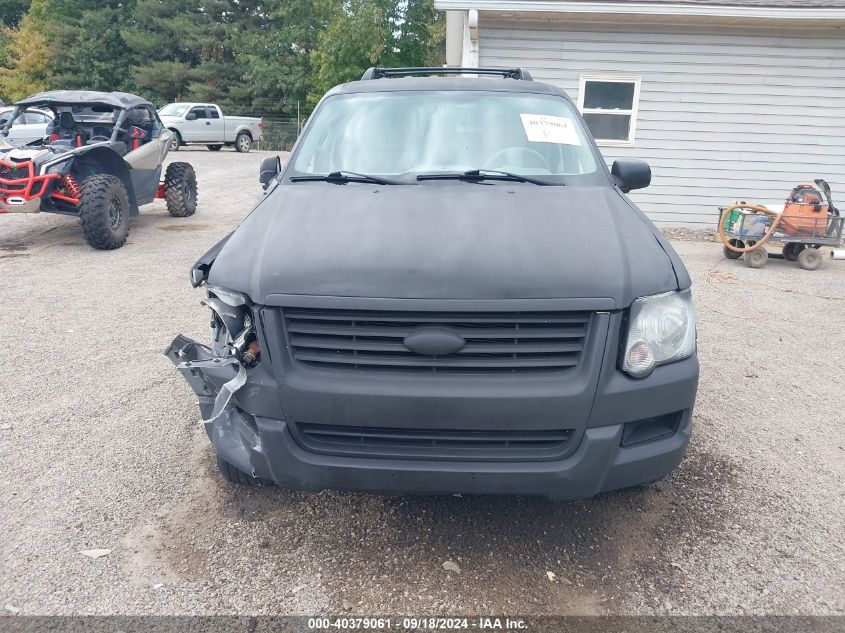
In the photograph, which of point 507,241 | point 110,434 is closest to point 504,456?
point 507,241

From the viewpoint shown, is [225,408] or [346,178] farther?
[346,178]

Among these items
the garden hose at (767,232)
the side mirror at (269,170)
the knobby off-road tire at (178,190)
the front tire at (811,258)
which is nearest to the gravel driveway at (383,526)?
the side mirror at (269,170)

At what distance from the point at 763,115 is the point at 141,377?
32.5 feet

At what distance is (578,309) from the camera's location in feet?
7.60

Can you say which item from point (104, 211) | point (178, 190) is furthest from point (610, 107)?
point (104, 211)

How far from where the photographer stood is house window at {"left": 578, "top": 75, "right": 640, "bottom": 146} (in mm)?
10289

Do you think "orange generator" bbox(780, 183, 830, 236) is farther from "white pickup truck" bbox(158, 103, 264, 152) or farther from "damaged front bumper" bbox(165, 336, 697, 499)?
"white pickup truck" bbox(158, 103, 264, 152)

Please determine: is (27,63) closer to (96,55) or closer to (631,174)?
(96,55)

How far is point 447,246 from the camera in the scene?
2553 millimetres

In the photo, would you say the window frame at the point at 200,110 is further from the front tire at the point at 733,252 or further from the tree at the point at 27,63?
the front tire at the point at 733,252

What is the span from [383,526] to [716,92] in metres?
9.76

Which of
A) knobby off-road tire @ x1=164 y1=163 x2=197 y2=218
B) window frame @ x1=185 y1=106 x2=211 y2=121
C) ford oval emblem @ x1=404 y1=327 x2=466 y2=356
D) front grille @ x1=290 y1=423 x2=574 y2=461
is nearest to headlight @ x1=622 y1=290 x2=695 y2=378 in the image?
front grille @ x1=290 y1=423 x2=574 y2=461

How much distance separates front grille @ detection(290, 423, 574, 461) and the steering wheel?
5.34 ft

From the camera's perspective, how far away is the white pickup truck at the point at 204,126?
24516mm
